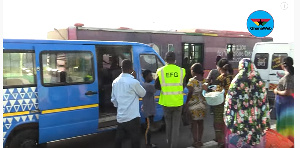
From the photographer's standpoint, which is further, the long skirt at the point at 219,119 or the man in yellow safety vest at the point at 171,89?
the long skirt at the point at 219,119

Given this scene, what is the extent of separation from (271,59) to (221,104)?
6048mm

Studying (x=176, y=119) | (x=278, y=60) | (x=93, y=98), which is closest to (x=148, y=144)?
(x=176, y=119)

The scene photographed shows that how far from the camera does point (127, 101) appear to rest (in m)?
4.45

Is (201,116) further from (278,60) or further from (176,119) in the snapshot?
(278,60)

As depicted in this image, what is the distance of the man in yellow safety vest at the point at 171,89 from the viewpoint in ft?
16.3

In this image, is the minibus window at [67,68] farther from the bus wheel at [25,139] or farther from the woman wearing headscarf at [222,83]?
the woman wearing headscarf at [222,83]

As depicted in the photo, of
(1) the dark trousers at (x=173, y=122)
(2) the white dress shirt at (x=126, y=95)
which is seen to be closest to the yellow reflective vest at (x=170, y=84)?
(1) the dark trousers at (x=173, y=122)

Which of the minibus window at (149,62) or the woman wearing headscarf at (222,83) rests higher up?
the minibus window at (149,62)

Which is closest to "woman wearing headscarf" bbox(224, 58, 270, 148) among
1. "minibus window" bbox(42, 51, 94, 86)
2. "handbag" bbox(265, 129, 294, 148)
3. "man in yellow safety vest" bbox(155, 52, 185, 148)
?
"handbag" bbox(265, 129, 294, 148)

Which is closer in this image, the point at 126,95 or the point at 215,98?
the point at 126,95

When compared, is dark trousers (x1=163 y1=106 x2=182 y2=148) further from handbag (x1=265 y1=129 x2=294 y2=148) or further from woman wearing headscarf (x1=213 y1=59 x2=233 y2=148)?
handbag (x1=265 y1=129 x2=294 y2=148)

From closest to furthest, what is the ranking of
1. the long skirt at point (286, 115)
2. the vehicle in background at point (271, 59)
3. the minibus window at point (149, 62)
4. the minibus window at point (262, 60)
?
the long skirt at point (286, 115) → the minibus window at point (149, 62) → the vehicle in background at point (271, 59) → the minibus window at point (262, 60)

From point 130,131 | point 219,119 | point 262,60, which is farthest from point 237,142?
point 262,60

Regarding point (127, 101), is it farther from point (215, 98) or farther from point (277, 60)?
point (277, 60)
